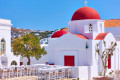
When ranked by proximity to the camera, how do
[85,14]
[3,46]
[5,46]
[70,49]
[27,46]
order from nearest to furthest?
1. [70,49]
2. [85,14]
3. [27,46]
4. [3,46]
5. [5,46]

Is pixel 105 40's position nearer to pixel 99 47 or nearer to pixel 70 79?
pixel 99 47

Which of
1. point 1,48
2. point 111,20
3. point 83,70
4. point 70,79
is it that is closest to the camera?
point 70,79

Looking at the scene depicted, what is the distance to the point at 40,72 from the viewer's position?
19359 millimetres

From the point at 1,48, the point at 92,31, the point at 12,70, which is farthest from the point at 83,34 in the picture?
the point at 1,48

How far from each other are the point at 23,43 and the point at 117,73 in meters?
9.97

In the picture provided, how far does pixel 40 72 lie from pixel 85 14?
312 inches

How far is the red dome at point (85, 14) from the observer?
23500mm

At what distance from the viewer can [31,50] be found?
24.1m

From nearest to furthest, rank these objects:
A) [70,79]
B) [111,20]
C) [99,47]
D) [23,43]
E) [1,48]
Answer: [70,79], [99,47], [23,43], [1,48], [111,20]

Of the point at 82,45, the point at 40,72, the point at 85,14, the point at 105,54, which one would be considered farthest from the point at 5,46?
the point at 105,54

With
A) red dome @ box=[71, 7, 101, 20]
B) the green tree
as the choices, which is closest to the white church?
red dome @ box=[71, 7, 101, 20]

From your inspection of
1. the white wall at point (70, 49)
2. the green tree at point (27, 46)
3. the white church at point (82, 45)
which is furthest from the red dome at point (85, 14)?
the green tree at point (27, 46)

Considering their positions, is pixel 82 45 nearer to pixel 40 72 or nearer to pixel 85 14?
pixel 85 14

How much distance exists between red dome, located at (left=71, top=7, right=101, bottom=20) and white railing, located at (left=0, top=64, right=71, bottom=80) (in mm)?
6279
